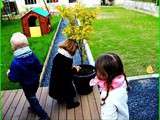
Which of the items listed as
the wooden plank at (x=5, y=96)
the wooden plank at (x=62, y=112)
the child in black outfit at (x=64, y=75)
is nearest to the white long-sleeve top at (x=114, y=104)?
the wooden plank at (x=62, y=112)

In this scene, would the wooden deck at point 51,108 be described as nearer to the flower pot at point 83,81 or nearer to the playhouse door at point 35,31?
the flower pot at point 83,81

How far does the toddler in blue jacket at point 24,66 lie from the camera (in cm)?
482

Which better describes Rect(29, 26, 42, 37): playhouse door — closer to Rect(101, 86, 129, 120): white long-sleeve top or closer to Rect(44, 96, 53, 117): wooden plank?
Rect(44, 96, 53, 117): wooden plank

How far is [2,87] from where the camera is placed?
737cm

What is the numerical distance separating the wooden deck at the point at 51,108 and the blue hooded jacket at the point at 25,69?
2.87 ft

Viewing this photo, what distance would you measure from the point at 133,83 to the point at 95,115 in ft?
5.41

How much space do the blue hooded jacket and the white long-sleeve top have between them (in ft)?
6.50

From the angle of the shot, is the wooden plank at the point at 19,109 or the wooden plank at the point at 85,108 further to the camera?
the wooden plank at the point at 19,109

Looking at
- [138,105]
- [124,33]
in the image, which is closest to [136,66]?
Answer: [138,105]

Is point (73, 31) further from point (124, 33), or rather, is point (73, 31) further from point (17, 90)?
point (124, 33)

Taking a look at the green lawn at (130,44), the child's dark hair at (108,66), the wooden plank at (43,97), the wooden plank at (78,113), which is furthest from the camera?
the green lawn at (130,44)

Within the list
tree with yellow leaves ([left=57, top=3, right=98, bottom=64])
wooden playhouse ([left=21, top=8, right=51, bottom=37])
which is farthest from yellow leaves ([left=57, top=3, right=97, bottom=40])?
wooden playhouse ([left=21, top=8, right=51, bottom=37])

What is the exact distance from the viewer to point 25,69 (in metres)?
4.90

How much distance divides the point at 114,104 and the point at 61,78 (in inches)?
100
